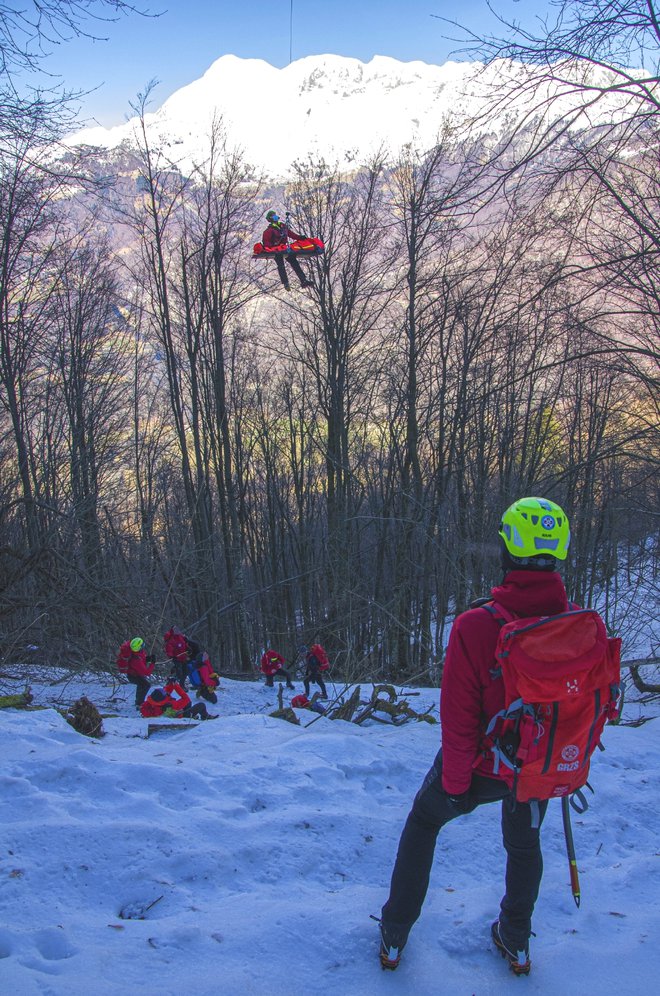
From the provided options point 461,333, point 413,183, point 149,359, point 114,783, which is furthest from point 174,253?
point 114,783

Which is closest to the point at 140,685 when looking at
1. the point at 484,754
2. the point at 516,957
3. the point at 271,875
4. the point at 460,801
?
the point at 271,875

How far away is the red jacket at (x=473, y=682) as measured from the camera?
208cm

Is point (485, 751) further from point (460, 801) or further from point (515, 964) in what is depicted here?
point (515, 964)

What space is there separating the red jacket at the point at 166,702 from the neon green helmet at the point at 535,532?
6277mm

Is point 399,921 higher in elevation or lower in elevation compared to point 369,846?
higher

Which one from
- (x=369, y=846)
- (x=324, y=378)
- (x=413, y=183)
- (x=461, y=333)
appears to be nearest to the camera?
(x=369, y=846)

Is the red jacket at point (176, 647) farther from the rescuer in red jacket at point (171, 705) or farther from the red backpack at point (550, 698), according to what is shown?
the red backpack at point (550, 698)

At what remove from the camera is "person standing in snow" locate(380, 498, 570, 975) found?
6.83 feet

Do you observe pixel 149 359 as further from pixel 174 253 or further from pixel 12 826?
pixel 12 826

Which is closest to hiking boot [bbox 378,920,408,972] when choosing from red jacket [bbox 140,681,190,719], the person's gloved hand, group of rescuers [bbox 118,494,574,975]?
group of rescuers [bbox 118,494,574,975]

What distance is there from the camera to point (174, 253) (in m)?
16.5

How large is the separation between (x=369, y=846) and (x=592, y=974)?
1223 mm

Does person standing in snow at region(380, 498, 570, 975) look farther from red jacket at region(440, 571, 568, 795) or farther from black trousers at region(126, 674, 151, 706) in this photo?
black trousers at region(126, 674, 151, 706)

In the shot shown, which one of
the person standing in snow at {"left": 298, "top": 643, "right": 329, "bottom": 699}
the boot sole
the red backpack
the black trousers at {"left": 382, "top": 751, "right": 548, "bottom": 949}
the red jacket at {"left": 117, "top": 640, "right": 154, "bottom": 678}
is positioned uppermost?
the red backpack
